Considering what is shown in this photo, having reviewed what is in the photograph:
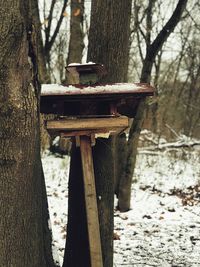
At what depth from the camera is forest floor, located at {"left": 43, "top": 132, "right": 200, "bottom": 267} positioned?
19.1 ft

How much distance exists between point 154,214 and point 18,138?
5.11m

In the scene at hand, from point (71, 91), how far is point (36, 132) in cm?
46

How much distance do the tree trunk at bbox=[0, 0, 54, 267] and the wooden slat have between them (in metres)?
0.19

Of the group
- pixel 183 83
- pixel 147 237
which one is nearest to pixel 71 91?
pixel 147 237

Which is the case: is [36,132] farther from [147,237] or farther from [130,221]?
[130,221]

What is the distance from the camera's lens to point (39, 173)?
141 inches

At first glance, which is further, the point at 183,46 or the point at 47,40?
the point at 183,46

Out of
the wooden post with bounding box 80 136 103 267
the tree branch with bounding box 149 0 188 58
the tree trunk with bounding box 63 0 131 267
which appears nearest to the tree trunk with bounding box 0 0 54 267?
the wooden post with bounding box 80 136 103 267

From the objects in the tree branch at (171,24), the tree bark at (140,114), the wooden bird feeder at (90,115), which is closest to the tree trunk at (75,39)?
the tree bark at (140,114)

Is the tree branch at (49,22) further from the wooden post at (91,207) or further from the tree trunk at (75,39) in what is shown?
the wooden post at (91,207)

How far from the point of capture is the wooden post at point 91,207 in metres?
3.50

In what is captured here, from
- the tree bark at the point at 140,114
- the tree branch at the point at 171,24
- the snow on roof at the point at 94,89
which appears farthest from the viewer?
the tree bark at the point at 140,114

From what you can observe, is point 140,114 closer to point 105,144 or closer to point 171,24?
point 171,24

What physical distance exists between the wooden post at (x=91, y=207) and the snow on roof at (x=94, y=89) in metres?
0.44
